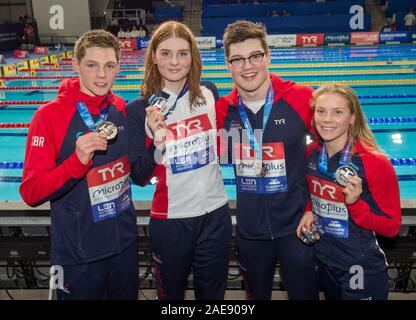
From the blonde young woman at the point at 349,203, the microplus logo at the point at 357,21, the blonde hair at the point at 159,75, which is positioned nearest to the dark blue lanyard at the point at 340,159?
the blonde young woman at the point at 349,203

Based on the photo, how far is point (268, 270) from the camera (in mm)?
2146

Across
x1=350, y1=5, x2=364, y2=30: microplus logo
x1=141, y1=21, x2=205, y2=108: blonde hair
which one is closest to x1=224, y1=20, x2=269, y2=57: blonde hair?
x1=141, y1=21, x2=205, y2=108: blonde hair

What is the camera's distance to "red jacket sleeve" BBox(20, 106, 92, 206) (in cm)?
178

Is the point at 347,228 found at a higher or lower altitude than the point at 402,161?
higher

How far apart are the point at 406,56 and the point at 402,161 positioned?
31.5 feet

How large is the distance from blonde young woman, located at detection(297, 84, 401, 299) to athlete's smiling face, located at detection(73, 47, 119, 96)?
1.01 metres

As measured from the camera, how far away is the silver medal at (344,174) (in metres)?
1.80

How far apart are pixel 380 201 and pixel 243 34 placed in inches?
40.1

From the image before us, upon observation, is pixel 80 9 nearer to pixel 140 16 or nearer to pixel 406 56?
pixel 140 16

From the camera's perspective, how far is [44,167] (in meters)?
1.81

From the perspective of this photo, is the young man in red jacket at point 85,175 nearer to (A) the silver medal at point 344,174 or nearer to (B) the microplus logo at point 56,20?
(A) the silver medal at point 344,174

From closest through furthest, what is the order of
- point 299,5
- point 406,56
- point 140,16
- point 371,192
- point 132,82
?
point 371,192, point 132,82, point 406,56, point 299,5, point 140,16

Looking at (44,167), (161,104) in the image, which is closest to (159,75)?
(161,104)

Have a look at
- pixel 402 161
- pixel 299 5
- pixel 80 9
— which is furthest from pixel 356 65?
pixel 80 9
